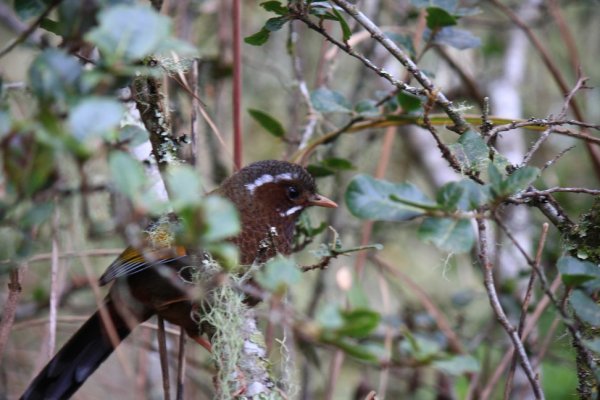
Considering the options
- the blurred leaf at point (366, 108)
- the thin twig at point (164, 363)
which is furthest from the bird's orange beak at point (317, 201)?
the thin twig at point (164, 363)

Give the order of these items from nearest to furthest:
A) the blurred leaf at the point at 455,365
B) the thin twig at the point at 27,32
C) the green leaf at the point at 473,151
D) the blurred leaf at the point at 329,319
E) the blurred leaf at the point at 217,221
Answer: the blurred leaf at the point at 217,221
the thin twig at the point at 27,32
the blurred leaf at the point at 329,319
the green leaf at the point at 473,151
the blurred leaf at the point at 455,365

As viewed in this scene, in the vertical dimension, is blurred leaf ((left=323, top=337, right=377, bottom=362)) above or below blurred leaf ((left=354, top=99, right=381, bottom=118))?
below

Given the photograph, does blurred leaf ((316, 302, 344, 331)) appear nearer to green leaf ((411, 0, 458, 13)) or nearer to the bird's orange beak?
the bird's orange beak

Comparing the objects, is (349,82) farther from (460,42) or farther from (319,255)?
(319,255)

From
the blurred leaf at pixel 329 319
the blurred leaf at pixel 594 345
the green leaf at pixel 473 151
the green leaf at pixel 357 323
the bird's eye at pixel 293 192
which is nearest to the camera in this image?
the blurred leaf at pixel 329 319

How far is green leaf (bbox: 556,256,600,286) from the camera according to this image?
216 centimetres

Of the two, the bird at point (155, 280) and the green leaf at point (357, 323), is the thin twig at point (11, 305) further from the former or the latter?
the green leaf at point (357, 323)

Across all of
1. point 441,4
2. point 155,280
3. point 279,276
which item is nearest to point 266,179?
point 155,280

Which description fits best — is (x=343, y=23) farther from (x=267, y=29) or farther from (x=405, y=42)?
(x=405, y=42)

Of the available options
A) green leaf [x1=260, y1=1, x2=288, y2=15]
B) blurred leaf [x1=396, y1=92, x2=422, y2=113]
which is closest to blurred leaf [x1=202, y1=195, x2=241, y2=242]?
green leaf [x1=260, y1=1, x2=288, y2=15]

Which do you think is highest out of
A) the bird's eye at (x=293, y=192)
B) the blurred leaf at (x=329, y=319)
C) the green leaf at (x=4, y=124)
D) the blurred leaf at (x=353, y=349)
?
the green leaf at (x=4, y=124)

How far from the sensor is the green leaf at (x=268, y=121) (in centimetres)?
378

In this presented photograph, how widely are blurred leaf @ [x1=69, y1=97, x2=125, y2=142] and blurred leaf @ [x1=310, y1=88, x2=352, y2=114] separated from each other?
82.6 inches

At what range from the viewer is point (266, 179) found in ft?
12.0
